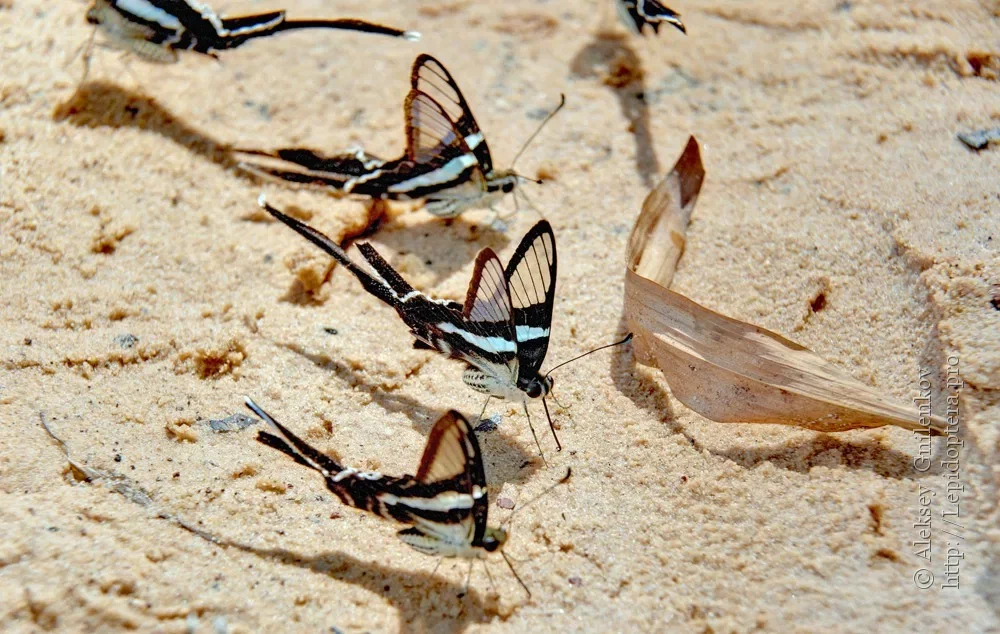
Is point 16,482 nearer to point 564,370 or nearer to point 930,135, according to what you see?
point 564,370

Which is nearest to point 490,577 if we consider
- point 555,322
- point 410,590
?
point 410,590

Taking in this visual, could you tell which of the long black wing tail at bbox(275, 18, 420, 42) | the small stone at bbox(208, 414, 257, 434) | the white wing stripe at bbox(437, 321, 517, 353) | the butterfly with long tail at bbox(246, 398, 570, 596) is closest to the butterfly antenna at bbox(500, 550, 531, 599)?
the butterfly with long tail at bbox(246, 398, 570, 596)

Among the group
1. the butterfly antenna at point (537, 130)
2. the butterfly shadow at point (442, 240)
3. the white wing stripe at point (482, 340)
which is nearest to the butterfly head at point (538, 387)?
the white wing stripe at point (482, 340)

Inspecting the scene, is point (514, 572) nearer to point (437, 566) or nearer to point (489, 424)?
point (437, 566)

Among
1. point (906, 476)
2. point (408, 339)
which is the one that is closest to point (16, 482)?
point (408, 339)

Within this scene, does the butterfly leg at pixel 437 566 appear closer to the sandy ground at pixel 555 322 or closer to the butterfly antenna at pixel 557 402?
the sandy ground at pixel 555 322

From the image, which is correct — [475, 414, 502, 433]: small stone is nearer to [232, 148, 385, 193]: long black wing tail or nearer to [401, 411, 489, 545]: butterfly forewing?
[401, 411, 489, 545]: butterfly forewing
